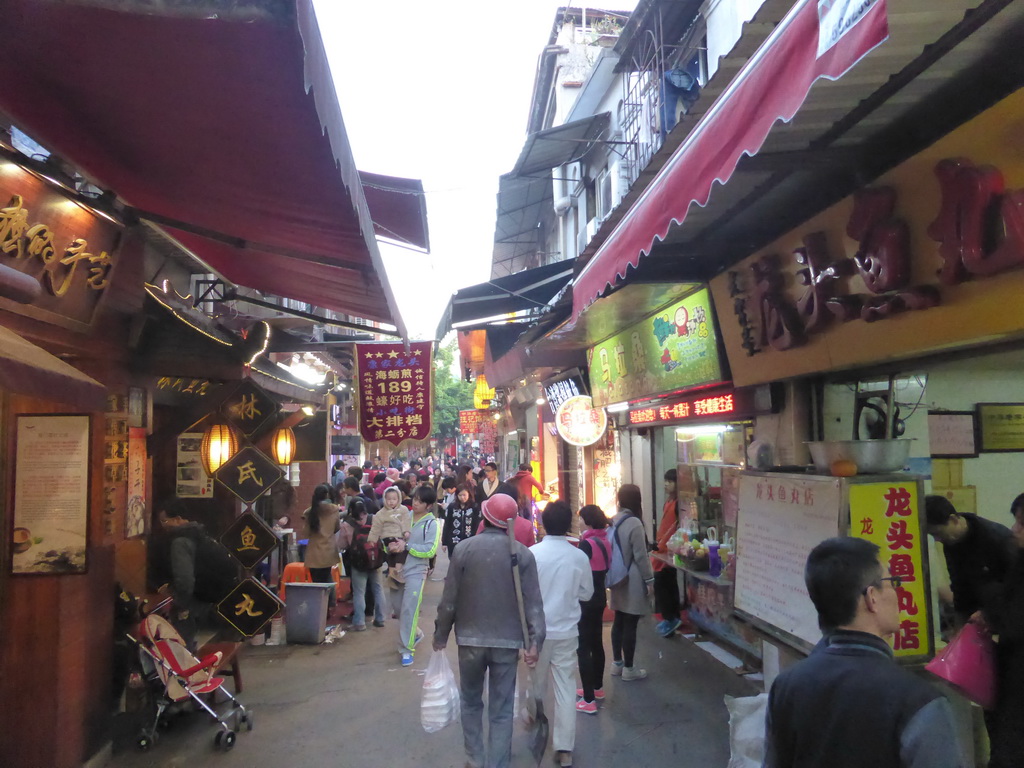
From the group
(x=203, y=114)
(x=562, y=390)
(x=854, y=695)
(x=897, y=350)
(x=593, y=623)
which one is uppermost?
(x=203, y=114)

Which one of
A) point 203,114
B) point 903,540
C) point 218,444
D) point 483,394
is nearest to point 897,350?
point 903,540

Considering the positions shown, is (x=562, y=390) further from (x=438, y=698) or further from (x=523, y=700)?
(x=438, y=698)

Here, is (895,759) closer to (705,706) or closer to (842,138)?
(842,138)

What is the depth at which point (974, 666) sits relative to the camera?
3.54 meters

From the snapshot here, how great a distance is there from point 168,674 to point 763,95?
5.83 metres

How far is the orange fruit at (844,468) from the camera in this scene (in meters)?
3.91

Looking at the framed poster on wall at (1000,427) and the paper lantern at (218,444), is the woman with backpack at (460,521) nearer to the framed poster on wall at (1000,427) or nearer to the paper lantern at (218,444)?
the paper lantern at (218,444)

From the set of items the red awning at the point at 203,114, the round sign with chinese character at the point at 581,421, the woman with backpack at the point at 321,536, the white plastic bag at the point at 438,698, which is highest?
the red awning at the point at 203,114

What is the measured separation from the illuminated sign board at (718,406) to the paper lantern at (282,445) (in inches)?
185

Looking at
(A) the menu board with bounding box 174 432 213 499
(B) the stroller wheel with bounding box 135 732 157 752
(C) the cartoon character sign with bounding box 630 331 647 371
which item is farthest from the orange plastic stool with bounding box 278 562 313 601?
(C) the cartoon character sign with bounding box 630 331 647 371

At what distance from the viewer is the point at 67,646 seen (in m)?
4.73

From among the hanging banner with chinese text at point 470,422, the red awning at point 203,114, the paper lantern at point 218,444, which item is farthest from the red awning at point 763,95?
the hanging banner with chinese text at point 470,422

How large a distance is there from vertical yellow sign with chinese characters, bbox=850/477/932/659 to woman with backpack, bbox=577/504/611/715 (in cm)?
248

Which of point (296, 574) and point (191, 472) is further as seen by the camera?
point (296, 574)
